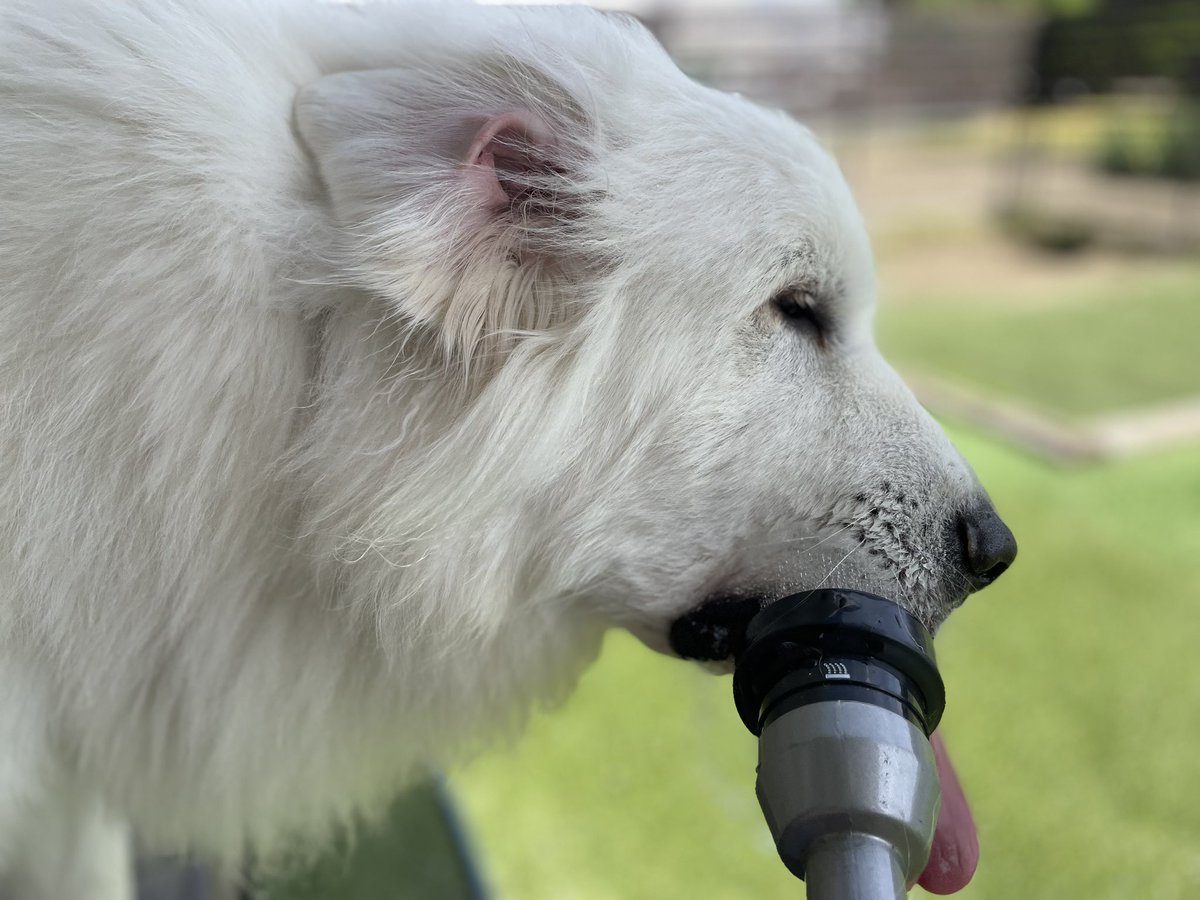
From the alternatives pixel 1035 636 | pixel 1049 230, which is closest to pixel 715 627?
pixel 1035 636

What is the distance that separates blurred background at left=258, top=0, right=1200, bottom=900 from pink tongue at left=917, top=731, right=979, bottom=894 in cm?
5

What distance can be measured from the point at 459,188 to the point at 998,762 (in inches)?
68.9

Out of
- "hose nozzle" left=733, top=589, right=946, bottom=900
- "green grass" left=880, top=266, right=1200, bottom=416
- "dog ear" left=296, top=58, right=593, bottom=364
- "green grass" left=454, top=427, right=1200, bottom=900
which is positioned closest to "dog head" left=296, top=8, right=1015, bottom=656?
"dog ear" left=296, top=58, right=593, bottom=364

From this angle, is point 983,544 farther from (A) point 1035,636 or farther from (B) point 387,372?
(A) point 1035,636

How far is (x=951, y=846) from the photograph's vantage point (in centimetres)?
103

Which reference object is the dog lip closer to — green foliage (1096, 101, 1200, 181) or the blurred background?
the blurred background

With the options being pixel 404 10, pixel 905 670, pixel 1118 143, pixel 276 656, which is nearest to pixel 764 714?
pixel 905 670

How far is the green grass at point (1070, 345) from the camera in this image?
13.5 feet

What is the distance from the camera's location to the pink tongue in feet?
3.24

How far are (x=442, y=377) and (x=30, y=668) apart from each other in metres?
0.55

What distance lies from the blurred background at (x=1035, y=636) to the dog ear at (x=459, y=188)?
49cm

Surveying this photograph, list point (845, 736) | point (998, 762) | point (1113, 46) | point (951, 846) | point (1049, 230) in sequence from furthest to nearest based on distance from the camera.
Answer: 1. point (1113, 46)
2. point (1049, 230)
3. point (998, 762)
4. point (951, 846)
5. point (845, 736)

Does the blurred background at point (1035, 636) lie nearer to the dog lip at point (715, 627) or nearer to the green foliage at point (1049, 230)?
the green foliage at point (1049, 230)

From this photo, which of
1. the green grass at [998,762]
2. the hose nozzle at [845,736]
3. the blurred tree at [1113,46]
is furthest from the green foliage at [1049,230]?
the hose nozzle at [845,736]
